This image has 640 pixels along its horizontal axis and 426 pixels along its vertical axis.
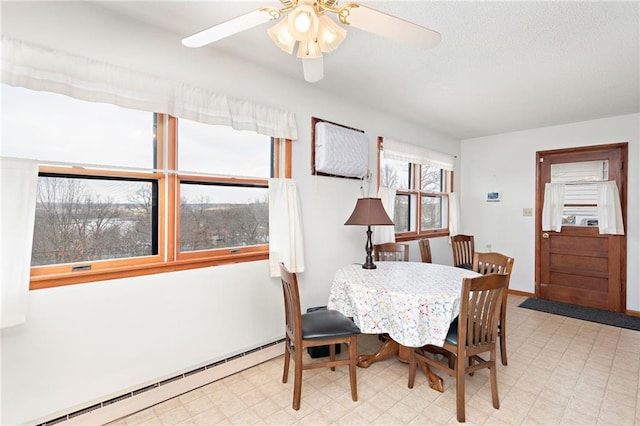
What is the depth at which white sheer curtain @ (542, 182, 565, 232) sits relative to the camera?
14.3 feet

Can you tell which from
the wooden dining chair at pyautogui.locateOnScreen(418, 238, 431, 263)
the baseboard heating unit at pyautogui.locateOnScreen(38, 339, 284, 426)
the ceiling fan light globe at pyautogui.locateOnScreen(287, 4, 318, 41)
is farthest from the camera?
the wooden dining chair at pyautogui.locateOnScreen(418, 238, 431, 263)

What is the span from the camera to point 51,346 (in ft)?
5.71

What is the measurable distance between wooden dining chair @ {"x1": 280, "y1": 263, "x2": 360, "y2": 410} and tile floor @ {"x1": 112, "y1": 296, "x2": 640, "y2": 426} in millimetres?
154

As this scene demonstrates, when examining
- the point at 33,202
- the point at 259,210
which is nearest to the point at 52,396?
the point at 33,202

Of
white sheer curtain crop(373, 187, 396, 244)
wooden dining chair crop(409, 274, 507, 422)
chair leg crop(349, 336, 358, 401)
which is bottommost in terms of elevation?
chair leg crop(349, 336, 358, 401)

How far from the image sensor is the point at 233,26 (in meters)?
1.41

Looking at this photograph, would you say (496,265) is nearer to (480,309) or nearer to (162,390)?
(480,309)

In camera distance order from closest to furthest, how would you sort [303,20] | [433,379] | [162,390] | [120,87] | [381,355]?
[303,20] → [120,87] → [162,390] → [433,379] → [381,355]

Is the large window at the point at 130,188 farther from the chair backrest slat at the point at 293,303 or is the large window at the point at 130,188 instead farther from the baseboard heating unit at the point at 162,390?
the baseboard heating unit at the point at 162,390

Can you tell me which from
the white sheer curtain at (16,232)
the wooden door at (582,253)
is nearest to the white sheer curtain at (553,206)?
the wooden door at (582,253)

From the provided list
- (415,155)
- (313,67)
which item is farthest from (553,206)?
(313,67)

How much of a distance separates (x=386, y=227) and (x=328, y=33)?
2.53 meters

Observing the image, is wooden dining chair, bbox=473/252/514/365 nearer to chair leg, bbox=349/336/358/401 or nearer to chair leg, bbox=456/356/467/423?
chair leg, bbox=456/356/467/423

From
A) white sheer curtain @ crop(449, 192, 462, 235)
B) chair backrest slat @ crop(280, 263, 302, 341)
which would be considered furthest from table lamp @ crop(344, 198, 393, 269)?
white sheer curtain @ crop(449, 192, 462, 235)
